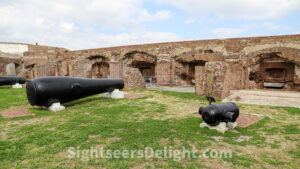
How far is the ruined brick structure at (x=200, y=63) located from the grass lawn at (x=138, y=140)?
12.7 feet

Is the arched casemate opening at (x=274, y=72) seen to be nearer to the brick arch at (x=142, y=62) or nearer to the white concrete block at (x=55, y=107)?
Answer: the brick arch at (x=142, y=62)

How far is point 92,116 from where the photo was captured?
4527 millimetres

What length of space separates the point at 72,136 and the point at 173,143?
1.82 m

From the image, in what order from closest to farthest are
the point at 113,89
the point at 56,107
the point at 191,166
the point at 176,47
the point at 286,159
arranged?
the point at 191,166 → the point at 286,159 → the point at 56,107 → the point at 113,89 → the point at 176,47

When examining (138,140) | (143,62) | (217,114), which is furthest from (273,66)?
(138,140)

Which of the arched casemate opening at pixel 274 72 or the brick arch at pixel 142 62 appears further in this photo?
the brick arch at pixel 142 62

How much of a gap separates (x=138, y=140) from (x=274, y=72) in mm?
12210

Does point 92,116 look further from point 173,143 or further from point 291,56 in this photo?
point 291,56

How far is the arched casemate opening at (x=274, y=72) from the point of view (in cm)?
992

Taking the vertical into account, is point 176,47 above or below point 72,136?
above

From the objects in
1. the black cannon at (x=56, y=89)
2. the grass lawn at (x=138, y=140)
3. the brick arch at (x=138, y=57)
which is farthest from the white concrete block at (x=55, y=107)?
the brick arch at (x=138, y=57)

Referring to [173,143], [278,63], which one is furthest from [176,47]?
[173,143]

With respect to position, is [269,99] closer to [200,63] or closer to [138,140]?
[138,140]

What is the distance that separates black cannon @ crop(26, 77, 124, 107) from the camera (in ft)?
15.5
